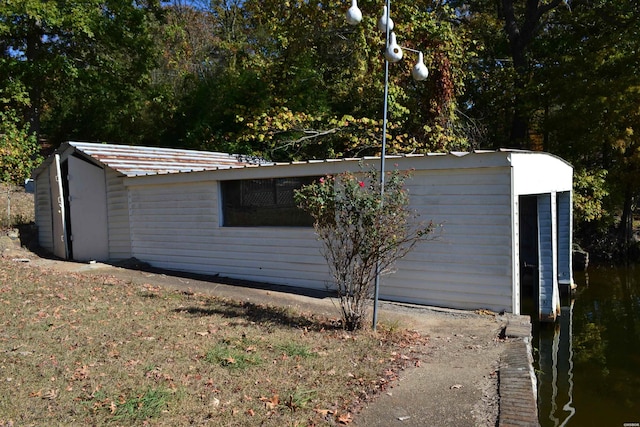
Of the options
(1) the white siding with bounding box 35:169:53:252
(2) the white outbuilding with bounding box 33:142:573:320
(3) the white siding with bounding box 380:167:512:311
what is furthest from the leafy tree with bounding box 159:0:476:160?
(3) the white siding with bounding box 380:167:512:311

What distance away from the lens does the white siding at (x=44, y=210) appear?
14.2m

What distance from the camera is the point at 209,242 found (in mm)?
11438

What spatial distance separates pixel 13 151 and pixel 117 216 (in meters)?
7.31

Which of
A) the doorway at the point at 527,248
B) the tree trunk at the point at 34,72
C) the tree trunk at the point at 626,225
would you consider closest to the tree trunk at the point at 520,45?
the tree trunk at the point at 626,225

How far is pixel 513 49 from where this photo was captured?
819 inches

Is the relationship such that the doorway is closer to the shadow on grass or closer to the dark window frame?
the dark window frame

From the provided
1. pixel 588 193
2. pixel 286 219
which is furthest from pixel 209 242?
pixel 588 193

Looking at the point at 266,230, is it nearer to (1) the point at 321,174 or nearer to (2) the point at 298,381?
(1) the point at 321,174

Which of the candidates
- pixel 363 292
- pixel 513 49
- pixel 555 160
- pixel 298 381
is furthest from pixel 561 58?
pixel 298 381

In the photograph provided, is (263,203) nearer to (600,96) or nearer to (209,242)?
(209,242)

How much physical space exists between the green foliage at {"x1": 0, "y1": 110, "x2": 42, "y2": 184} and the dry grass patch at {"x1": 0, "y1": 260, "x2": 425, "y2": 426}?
11616 mm

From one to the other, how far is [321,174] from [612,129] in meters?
12.9

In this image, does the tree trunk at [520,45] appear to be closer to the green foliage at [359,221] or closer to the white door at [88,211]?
the white door at [88,211]

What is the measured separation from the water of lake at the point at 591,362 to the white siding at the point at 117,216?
967cm
